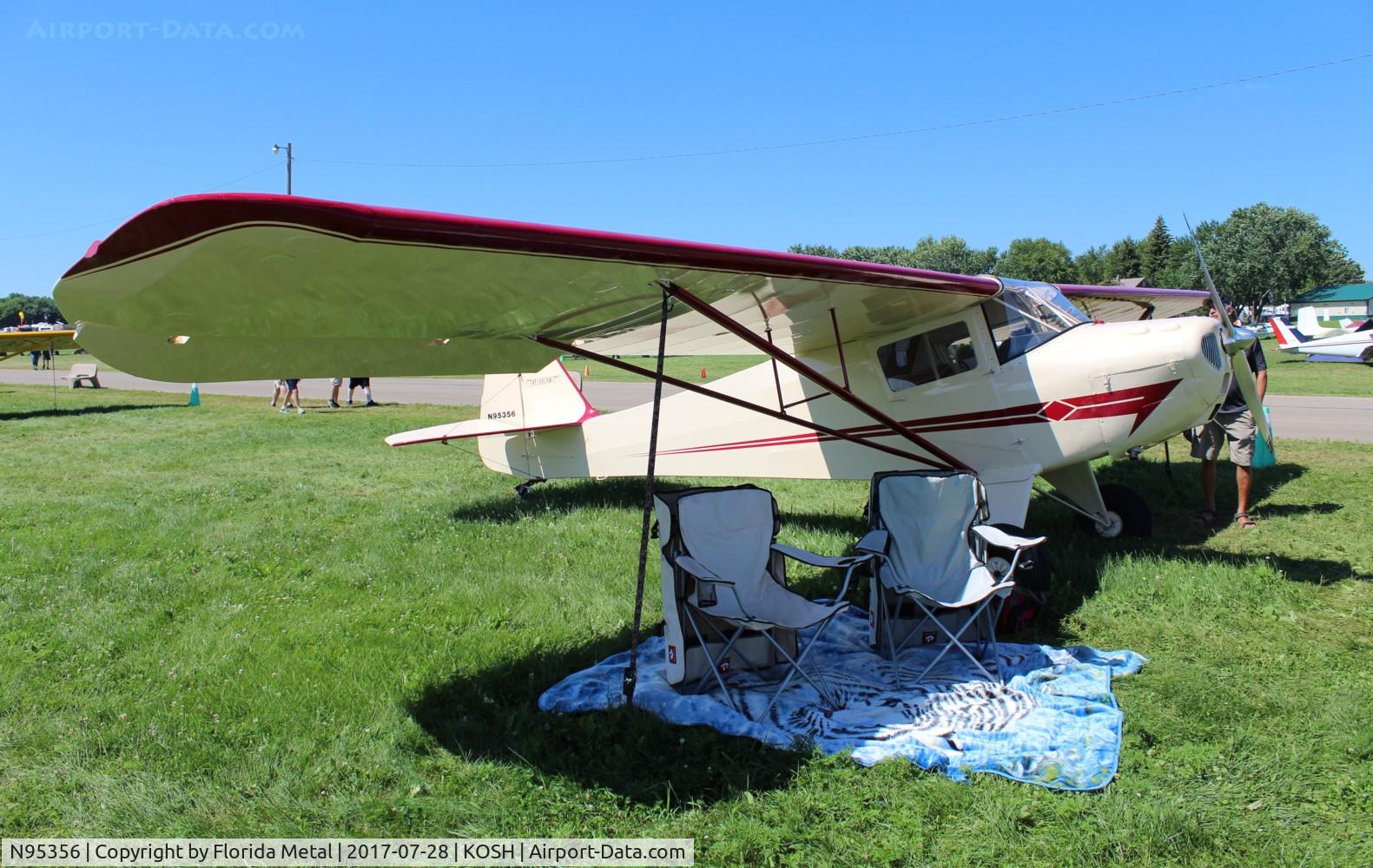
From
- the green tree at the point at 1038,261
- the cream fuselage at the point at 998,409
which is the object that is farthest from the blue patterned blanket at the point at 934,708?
the green tree at the point at 1038,261

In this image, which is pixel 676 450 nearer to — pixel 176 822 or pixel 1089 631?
pixel 1089 631

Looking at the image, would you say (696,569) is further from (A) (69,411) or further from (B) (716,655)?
(A) (69,411)

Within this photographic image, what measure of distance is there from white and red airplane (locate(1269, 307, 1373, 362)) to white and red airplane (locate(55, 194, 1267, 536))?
23490 millimetres

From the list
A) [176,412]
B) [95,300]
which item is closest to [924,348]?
[95,300]

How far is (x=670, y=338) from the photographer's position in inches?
263

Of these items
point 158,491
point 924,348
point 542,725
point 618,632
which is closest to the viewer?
point 542,725

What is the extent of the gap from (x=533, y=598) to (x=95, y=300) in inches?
129

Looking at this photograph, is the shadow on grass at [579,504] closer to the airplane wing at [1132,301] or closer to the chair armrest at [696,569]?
the chair armrest at [696,569]

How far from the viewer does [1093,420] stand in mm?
6062

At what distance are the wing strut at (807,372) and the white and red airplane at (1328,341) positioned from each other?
94.7 ft

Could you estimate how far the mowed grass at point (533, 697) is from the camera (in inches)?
123

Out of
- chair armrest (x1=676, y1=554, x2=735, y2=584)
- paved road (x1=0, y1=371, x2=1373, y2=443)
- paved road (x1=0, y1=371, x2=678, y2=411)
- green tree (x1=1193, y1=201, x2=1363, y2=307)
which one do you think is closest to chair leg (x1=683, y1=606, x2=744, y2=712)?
chair armrest (x1=676, y1=554, x2=735, y2=584)

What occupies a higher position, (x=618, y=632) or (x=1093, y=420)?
(x=1093, y=420)

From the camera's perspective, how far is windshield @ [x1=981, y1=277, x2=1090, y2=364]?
6.36 m
